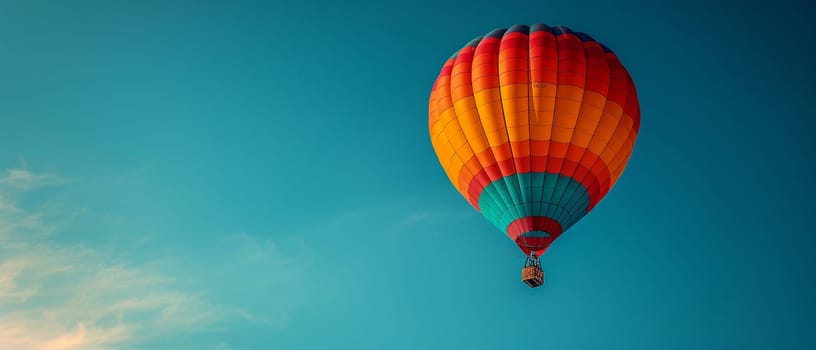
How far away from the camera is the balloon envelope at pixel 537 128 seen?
31.4m

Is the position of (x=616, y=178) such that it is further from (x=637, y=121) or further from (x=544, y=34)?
(x=544, y=34)

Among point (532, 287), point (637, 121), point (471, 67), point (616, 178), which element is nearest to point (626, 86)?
point (637, 121)

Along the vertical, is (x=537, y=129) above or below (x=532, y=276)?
above

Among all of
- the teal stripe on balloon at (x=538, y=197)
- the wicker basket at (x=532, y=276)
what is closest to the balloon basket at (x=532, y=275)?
the wicker basket at (x=532, y=276)

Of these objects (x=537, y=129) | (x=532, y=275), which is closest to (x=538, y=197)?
(x=537, y=129)

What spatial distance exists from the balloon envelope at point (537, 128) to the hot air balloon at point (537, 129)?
4 cm

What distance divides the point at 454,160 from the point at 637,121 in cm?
830

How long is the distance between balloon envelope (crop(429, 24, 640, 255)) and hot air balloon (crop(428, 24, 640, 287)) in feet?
0.14

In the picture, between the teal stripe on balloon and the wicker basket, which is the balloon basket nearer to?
the wicker basket

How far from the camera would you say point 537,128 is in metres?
31.3

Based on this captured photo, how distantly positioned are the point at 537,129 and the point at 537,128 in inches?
1.6

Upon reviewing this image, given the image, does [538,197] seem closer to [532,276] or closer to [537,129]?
[537,129]

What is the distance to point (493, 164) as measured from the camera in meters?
32.0

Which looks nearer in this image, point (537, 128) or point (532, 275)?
point (537, 128)
